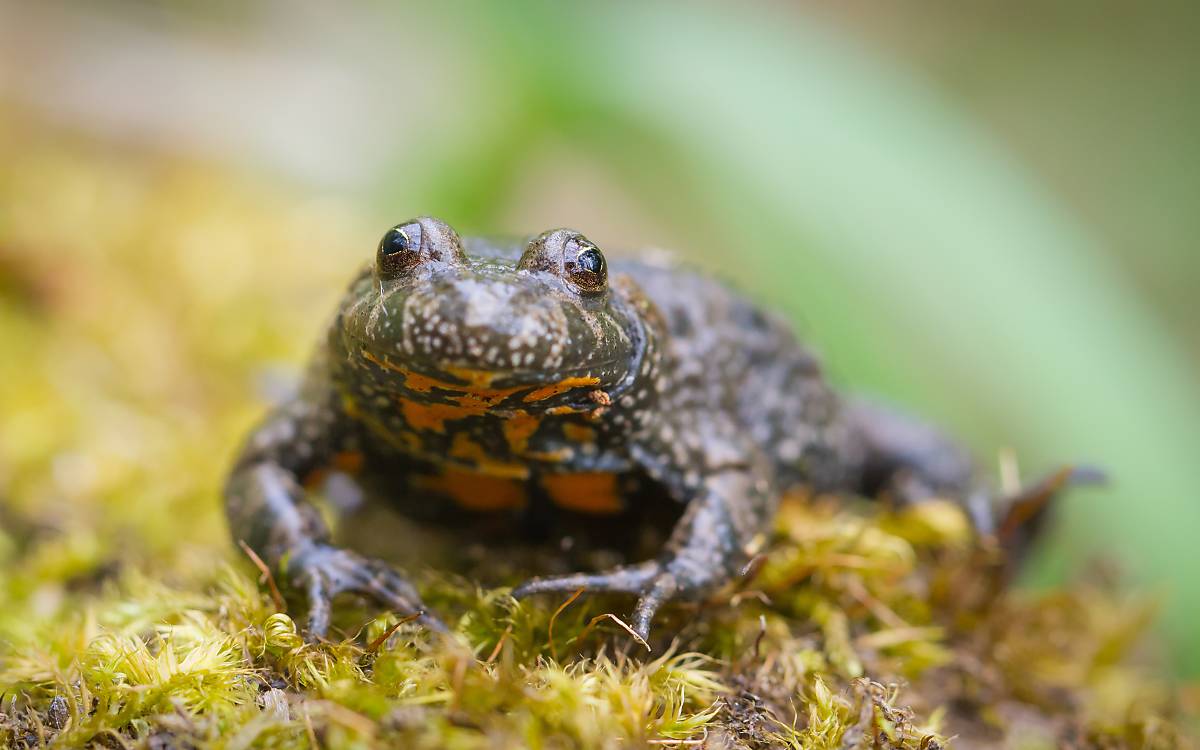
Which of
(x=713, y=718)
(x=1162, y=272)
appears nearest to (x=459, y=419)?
(x=713, y=718)

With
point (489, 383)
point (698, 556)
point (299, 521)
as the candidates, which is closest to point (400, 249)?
point (489, 383)

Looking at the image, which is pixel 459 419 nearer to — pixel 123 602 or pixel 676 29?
pixel 123 602

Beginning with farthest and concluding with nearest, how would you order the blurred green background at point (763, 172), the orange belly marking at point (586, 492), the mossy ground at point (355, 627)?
the blurred green background at point (763, 172) < the orange belly marking at point (586, 492) < the mossy ground at point (355, 627)

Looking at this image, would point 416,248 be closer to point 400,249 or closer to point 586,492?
point 400,249

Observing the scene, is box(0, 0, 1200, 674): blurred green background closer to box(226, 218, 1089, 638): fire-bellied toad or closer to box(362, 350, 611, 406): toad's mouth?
box(226, 218, 1089, 638): fire-bellied toad

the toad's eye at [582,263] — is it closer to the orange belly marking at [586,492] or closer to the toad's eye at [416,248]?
the toad's eye at [416,248]

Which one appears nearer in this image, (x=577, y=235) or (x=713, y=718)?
(x=713, y=718)

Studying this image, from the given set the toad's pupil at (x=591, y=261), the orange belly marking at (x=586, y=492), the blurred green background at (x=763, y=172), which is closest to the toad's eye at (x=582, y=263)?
the toad's pupil at (x=591, y=261)

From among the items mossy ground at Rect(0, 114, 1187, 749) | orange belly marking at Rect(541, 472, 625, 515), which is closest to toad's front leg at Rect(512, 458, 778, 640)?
mossy ground at Rect(0, 114, 1187, 749)
